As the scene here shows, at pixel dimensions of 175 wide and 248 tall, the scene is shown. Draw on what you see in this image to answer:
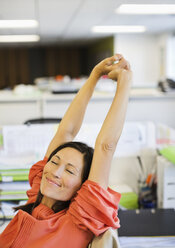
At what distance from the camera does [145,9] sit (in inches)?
161

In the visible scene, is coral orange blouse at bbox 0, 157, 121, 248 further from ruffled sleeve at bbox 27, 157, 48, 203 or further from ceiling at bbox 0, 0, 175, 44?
ceiling at bbox 0, 0, 175, 44

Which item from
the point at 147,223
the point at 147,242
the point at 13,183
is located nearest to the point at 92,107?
the point at 13,183

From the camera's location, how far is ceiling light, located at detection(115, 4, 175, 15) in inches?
151

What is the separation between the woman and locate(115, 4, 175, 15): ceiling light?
3.09 meters

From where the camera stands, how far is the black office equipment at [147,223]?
4.05ft

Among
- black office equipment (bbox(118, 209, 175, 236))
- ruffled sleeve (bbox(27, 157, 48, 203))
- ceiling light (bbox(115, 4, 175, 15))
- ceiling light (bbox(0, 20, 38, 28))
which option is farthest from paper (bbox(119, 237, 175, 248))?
ceiling light (bbox(0, 20, 38, 28))

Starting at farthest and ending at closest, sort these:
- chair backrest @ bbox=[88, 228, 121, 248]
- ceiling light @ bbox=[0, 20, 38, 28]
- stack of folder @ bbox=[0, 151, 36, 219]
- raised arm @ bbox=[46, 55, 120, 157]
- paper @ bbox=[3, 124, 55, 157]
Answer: ceiling light @ bbox=[0, 20, 38, 28]
paper @ bbox=[3, 124, 55, 157]
stack of folder @ bbox=[0, 151, 36, 219]
raised arm @ bbox=[46, 55, 120, 157]
chair backrest @ bbox=[88, 228, 121, 248]

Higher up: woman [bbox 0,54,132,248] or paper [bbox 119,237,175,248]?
woman [bbox 0,54,132,248]

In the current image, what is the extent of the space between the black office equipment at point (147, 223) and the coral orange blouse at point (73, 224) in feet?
1.20

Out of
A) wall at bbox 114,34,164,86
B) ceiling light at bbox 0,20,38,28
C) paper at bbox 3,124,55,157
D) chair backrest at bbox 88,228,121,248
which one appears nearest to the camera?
chair backrest at bbox 88,228,121,248

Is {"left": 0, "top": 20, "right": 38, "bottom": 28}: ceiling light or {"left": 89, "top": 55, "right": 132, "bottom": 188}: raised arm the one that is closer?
{"left": 89, "top": 55, "right": 132, "bottom": 188}: raised arm

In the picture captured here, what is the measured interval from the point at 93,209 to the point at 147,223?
0.51m

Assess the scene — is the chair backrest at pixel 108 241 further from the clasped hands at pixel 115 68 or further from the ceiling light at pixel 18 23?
the ceiling light at pixel 18 23

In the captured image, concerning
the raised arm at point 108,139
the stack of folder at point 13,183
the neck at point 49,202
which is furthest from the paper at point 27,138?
the raised arm at point 108,139
